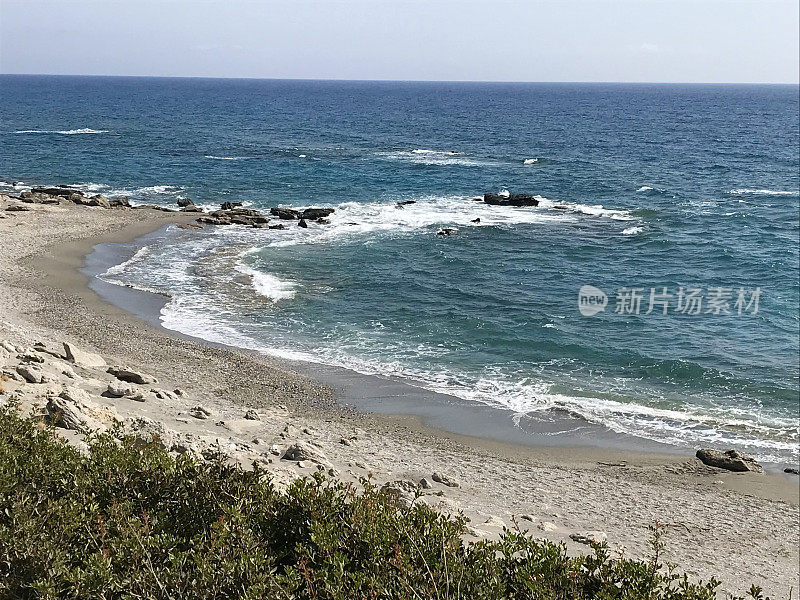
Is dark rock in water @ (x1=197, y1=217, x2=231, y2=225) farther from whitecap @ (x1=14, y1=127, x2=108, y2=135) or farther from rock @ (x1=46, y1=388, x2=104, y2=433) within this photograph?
whitecap @ (x1=14, y1=127, x2=108, y2=135)

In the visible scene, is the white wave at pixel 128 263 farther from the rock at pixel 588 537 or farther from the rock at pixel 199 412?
the rock at pixel 588 537

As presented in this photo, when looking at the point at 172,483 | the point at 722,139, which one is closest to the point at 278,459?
the point at 172,483

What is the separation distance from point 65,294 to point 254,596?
2716 cm

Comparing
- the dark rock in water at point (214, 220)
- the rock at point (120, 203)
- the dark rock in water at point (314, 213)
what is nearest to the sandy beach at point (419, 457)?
the dark rock in water at point (214, 220)

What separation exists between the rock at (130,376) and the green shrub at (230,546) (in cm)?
1120

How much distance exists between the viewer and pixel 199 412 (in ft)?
60.1

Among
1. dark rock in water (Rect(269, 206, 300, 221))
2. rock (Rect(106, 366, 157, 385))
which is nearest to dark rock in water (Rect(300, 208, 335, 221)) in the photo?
dark rock in water (Rect(269, 206, 300, 221))

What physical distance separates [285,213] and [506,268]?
57.3 feet

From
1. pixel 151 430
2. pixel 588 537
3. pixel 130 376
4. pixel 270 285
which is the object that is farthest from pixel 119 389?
pixel 270 285

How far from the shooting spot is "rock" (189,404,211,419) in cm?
1822

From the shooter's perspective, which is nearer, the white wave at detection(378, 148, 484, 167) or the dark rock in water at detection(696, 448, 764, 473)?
the dark rock in water at detection(696, 448, 764, 473)

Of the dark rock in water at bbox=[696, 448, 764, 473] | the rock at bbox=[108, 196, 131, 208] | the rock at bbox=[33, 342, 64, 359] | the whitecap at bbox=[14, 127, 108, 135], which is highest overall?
the whitecap at bbox=[14, 127, 108, 135]

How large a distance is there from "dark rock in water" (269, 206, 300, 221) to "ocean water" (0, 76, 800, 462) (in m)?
1.46

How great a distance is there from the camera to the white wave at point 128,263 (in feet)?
113
